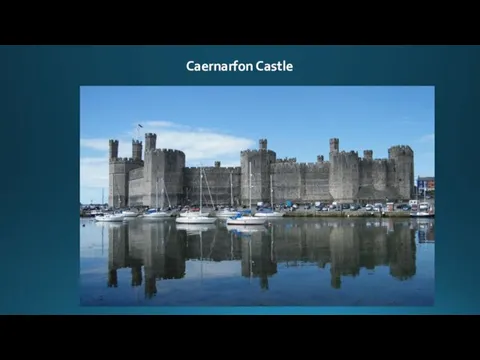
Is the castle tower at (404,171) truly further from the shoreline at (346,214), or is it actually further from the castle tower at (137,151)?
the castle tower at (137,151)

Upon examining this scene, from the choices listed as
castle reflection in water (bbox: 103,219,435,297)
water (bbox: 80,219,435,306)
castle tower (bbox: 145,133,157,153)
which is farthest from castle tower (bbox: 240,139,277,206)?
water (bbox: 80,219,435,306)

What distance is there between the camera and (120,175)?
76.1ft

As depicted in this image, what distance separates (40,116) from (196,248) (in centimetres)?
515

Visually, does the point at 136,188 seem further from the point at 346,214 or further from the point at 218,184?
the point at 346,214

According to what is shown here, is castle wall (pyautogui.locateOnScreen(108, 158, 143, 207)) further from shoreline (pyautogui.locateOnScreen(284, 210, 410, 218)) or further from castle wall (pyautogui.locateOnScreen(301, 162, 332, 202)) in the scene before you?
castle wall (pyautogui.locateOnScreen(301, 162, 332, 202))

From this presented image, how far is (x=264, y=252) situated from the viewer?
371 inches

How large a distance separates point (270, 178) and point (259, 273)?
2145 centimetres

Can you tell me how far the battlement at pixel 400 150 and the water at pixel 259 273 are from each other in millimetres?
16056

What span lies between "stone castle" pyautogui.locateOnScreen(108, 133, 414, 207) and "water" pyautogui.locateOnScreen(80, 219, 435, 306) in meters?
14.4

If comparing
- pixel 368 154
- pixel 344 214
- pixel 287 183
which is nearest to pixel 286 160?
pixel 287 183

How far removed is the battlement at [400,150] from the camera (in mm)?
26175

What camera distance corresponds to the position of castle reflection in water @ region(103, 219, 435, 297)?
7492 mm

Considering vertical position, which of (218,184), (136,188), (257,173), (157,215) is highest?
(257,173)

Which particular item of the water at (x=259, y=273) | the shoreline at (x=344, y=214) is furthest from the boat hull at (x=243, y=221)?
the shoreline at (x=344, y=214)
